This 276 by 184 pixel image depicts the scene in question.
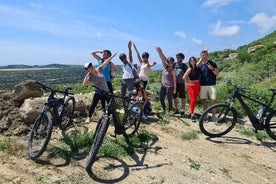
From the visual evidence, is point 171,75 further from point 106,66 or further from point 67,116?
point 67,116

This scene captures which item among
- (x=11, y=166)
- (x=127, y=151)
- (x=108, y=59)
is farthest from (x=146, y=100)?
(x=11, y=166)

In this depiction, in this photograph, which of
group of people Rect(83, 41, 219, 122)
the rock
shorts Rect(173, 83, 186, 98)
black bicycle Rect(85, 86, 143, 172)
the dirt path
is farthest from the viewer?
shorts Rect(173, 83, 186, 98)

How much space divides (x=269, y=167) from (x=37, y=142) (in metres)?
4.48

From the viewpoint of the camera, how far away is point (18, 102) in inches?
316

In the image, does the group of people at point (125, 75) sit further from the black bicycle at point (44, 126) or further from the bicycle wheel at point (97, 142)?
the bicycle wheel at point (97, 142)

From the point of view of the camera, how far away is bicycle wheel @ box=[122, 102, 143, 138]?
21.0 ft

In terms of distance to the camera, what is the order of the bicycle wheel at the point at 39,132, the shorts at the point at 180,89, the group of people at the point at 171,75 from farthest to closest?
1. the shorts at the point at 180,89
2. the group of people at the point at 171,75
3. the bicycle wheel at the point at 39,132

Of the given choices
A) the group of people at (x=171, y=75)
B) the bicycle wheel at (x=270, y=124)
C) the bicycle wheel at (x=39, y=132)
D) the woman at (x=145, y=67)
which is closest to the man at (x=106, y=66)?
the group of people at (x=171, y=75)

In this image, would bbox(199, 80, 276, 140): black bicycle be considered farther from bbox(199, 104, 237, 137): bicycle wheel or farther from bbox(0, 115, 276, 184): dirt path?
bbox(0, 115, 276, 184): dirt path

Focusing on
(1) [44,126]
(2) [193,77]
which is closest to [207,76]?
(2) [193,77]

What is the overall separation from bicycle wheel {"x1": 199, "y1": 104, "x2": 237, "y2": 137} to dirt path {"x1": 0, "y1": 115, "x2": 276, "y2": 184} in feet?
0.69

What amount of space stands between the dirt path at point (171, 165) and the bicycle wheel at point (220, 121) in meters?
0.21

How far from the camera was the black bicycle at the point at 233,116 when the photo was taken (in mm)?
6703

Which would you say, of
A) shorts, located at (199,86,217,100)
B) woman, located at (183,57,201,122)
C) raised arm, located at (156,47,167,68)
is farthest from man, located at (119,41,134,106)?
shorts, located at (199,86,217,100)
